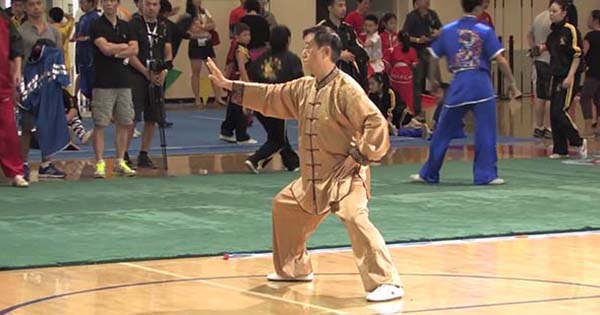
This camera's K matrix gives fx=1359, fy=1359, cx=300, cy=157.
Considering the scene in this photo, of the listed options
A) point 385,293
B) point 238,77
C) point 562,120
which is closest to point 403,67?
point 238,77

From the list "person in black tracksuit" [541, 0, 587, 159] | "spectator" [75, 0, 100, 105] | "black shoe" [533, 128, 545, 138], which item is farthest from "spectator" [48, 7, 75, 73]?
"person in black tracksuit" [541, 0, 587, 159]

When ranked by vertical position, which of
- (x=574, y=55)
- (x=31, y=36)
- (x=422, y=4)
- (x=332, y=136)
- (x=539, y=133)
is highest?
(x=31, y=36)

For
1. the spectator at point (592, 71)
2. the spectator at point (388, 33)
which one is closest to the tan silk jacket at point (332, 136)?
the spectator at point (592, 71)

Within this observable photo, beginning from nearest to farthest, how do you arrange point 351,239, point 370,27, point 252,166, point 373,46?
point 351,239
point 252,166
point 373,46
point 370,27

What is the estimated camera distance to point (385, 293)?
6.99 meters

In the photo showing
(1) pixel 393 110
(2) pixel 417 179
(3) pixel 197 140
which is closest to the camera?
(2) pixel 417 179

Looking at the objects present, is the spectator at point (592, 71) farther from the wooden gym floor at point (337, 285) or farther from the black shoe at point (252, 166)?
the wooden gym floor at point (337, 285)

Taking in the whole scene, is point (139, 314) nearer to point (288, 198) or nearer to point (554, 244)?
point (288, 198)

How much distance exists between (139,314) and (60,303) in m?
0.52

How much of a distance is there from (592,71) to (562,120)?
3334mm

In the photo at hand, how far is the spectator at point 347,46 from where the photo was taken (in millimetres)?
14664

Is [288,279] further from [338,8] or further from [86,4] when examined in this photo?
[86,4]

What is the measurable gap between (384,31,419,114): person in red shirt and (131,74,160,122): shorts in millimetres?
5339

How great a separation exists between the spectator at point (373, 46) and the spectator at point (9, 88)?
634cm
